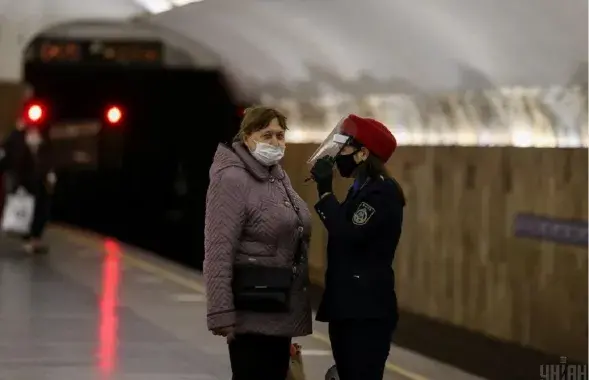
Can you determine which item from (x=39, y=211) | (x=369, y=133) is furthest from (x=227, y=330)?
(x=39, y=211)

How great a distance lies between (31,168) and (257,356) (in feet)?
35.1

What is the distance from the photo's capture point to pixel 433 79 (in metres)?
15.2

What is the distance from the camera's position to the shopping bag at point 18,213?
15984 mm

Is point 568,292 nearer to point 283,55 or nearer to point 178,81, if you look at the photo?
point 283,55

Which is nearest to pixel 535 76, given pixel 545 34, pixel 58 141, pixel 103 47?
pixel 545 34

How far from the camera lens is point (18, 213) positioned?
16.0 m

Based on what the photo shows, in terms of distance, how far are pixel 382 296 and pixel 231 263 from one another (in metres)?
0.72

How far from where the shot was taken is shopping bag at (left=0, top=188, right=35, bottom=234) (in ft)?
52.4

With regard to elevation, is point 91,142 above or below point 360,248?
above

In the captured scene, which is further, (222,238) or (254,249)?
(254,249)

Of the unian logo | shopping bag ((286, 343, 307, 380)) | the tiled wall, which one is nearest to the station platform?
the unian logo

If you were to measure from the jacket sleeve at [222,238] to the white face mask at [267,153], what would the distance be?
0.12m

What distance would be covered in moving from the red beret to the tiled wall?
5.47 meters

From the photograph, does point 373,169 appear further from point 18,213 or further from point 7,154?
point 18,213
